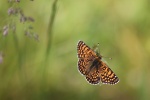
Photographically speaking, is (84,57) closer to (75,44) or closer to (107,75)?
(107,75)

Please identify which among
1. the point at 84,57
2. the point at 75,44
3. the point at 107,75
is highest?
Result: the point at 75,44

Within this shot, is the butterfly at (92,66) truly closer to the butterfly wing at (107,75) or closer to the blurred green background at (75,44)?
the butterfly wing at (107,75)

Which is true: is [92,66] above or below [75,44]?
below

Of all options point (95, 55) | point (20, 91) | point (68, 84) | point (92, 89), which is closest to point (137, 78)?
point (68, 84)

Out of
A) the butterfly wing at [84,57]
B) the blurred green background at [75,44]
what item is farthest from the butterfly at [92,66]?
the blurred green background at [75,44]

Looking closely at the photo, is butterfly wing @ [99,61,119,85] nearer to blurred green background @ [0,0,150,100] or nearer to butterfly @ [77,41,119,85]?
butterfly @ [77,41,119,85]

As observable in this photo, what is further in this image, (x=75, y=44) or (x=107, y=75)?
(x=75, y=44)

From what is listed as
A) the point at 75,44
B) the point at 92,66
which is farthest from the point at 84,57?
the point at 75,44
